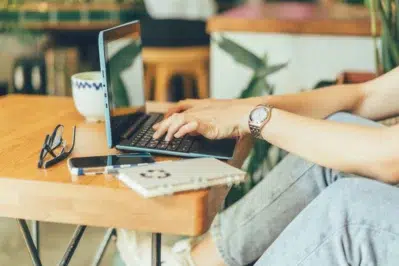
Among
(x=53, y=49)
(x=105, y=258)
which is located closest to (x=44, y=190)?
A: (x=105, y=258)

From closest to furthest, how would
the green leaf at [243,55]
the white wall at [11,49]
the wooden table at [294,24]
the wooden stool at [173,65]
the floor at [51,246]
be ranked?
1. the floor at [51,246]
2. the green leaf at [243,55]
3. the wooden table at [294,24]
4. the wooden stool at [173,65]
5. the white wall at [11,49]

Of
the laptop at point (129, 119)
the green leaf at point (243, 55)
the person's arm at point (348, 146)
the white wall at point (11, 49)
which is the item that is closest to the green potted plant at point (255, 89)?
the green leaf at point (243, 55)

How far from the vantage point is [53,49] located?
11.3 ft

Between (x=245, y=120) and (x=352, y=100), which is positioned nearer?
(x=245, y=120)

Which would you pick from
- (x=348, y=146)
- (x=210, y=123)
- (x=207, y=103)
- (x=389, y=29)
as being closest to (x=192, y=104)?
(x=207, y=103)

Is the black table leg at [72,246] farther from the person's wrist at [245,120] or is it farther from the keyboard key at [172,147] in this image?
the person's wrist at [245,120]

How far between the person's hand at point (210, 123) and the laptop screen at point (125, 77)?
88 mm

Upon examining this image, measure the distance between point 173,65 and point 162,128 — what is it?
67.9 inches

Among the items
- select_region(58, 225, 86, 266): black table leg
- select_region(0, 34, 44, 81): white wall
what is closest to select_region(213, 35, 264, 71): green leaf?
select_region(58, 225, 86, 266): black table leg

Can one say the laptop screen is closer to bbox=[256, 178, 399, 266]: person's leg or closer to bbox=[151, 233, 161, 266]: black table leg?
bbox=[151, 233, 161, 266]: black table leg

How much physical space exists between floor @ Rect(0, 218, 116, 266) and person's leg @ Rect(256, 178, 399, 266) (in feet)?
3.12

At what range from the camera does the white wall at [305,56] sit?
2.26m

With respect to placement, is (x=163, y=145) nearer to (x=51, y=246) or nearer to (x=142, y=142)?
(x=142, y=142)

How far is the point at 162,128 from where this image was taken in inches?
45.6
